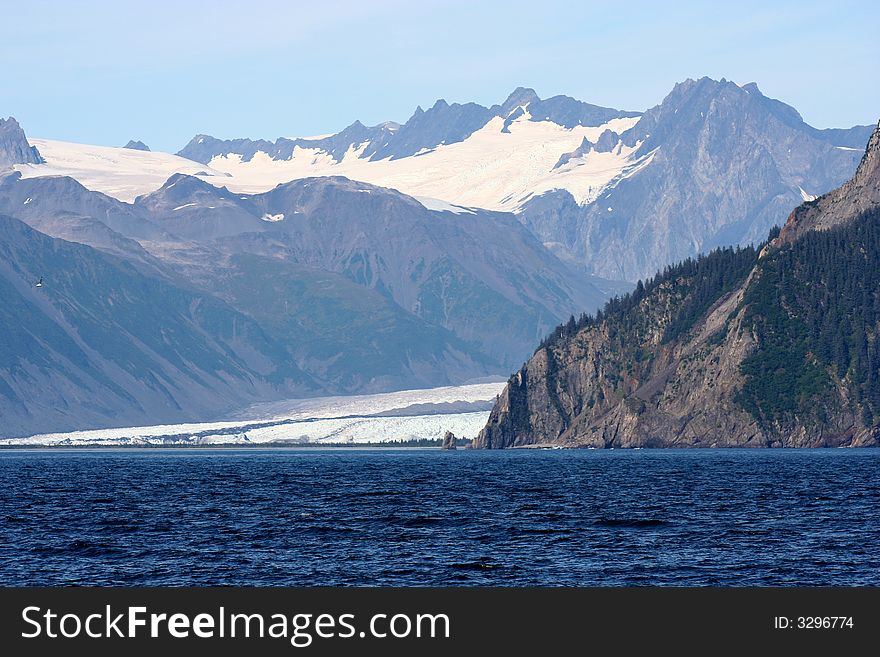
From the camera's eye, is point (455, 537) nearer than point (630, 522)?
Yes

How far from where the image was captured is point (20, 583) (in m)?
86.6

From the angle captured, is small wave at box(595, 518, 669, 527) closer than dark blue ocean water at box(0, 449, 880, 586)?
No

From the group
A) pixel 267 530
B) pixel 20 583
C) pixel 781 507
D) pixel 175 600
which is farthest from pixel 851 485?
pixel 175 600

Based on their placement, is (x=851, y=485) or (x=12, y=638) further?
(x=851, y=485)

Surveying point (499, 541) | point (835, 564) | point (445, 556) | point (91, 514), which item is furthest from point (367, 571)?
point (91, 514)

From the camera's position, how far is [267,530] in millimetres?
120438

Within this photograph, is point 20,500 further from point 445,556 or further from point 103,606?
point 103,606

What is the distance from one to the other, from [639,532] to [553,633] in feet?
181

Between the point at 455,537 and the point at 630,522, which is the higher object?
the point at 455,537

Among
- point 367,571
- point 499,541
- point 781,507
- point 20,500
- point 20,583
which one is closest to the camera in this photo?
point 20,583

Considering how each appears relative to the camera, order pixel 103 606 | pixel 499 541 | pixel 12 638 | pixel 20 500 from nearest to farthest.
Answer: pixel 12 638, pixel 103 606, pixel 499 541, pixel 20 500

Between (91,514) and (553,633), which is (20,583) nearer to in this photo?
(553,633)

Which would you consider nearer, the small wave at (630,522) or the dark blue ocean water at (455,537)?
the dark blue ocean water at (455,537)

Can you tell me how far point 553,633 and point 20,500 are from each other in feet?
376
